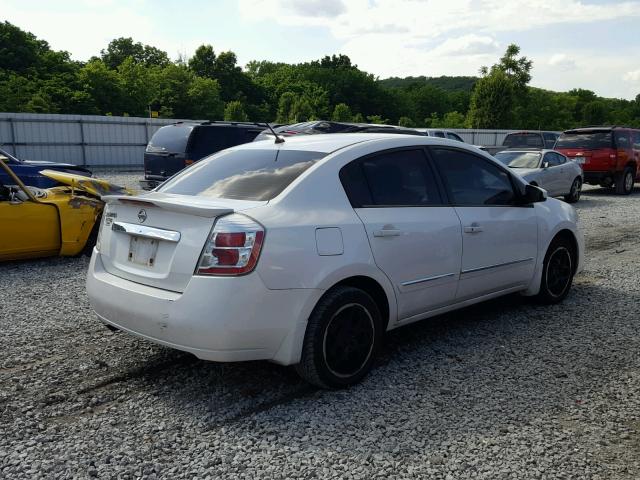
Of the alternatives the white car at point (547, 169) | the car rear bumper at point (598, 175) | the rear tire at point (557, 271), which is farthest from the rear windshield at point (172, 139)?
the car rear bumper at point (598, 175)

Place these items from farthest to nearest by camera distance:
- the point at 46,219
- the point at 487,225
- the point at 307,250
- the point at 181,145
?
1. the point at 181,145
2. the point at 46,219
3. the point at 487,225
4. the point at 307,250

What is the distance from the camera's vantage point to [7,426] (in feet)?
11.1

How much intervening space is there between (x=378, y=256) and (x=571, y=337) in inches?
82.6

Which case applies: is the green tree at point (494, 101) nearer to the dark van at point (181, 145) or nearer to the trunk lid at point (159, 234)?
the dark van at point (181, 145)

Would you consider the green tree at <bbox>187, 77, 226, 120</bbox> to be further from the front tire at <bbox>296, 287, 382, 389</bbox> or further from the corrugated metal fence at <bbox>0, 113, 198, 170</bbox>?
the front tire at <bbox>296, 287, 382, 389</bbox>

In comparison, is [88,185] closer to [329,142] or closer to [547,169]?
[329,142]

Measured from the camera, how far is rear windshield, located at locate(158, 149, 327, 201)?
3971mm

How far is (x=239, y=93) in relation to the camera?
8744cm

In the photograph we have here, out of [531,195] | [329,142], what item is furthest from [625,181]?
[329,142]

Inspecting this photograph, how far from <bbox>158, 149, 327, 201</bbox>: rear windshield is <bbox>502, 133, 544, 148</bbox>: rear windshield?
63.2ft

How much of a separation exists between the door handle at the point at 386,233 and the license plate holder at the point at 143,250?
4.65 feet

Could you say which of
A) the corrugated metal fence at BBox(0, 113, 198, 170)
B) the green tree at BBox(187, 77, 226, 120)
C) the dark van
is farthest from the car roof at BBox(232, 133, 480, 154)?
the green tree at BBox(187, 77, 226, 120)

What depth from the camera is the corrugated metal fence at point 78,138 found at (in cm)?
2300

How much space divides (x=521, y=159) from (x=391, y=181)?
37.9 feet
